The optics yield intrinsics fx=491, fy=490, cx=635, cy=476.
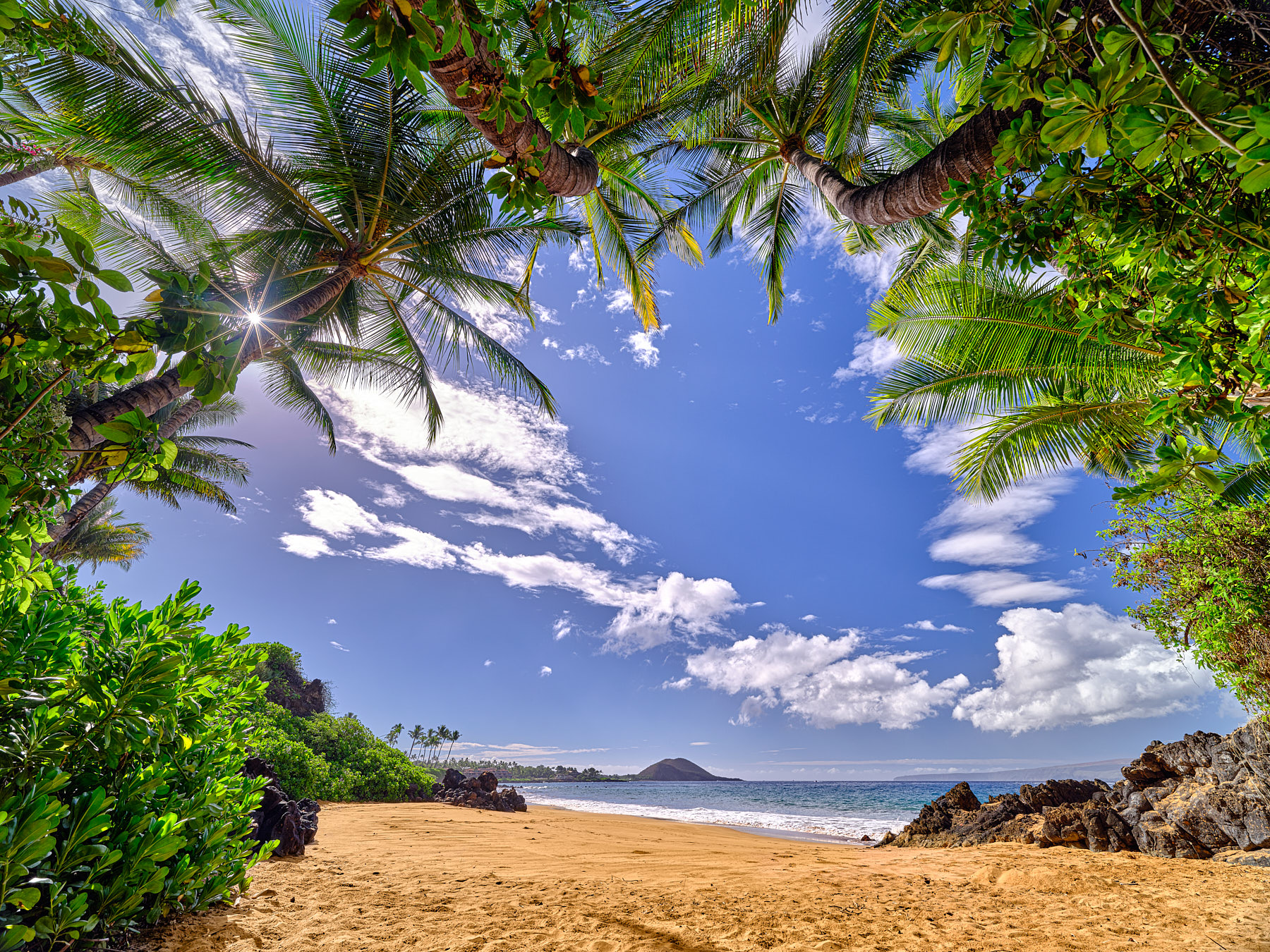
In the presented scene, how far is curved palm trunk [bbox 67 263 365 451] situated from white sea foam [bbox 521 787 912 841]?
17526mm

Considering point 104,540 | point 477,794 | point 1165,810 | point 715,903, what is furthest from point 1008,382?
point 104,540

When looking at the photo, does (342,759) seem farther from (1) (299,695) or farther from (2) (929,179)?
(2) (929,179)

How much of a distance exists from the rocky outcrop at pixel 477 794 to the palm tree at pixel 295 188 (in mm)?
12866

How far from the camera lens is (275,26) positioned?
5.52m

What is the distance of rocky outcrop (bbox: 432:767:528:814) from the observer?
14195mm

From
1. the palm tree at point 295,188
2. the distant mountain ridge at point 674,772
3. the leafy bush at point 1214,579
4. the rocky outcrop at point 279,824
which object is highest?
the palm tree at point 295,188

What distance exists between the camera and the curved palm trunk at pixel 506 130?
1.62m

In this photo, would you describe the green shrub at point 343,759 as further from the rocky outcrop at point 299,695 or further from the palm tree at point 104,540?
the palm tree at point 104,540

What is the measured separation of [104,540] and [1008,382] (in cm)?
2538

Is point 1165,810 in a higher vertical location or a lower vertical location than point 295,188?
lower

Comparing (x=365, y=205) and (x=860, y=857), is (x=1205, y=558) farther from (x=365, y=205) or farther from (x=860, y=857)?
(x=365, y=205)

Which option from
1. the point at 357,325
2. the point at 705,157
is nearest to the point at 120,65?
the point at 357,325

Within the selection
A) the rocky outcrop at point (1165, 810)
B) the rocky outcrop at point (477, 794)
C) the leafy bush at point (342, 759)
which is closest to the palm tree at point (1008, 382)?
the rocky outcrop at point (1165, 810)

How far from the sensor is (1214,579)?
5262mm
